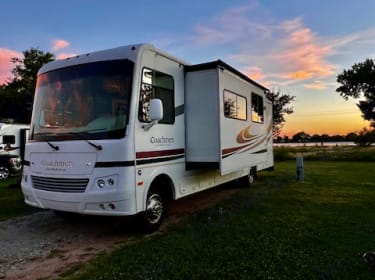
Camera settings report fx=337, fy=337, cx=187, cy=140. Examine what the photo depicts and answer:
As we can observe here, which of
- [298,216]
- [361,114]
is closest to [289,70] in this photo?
[298,216]

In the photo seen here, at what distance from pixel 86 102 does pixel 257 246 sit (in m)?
3.17

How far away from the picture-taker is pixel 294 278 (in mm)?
3555

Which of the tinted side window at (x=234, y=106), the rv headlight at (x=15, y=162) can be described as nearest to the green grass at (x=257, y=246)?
the tinted side window at (x=234, y=106)

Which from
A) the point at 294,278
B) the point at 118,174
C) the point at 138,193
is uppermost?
the point at 118,174

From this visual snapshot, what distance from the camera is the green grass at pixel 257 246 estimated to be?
12.2 feet

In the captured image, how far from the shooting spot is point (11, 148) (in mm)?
15281

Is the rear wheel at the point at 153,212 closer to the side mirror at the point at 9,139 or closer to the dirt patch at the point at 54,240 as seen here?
the dirt patch at the point at 54,240

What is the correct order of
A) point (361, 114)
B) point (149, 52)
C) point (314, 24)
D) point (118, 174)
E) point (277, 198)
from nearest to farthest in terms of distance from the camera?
point (118, 174) < point (149, 52) < point (277, 198) < point (314, 24) < point (361, 114)

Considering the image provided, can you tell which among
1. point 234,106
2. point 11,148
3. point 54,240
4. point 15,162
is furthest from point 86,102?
point 11,148

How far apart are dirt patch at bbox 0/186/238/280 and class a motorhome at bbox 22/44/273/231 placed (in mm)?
545

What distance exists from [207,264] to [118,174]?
5.51ft

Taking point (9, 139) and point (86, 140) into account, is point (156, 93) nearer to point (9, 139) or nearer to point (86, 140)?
point (86, 140)

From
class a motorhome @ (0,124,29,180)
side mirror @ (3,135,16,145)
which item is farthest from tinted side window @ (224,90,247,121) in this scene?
side mirror @ (3,135,16,145)

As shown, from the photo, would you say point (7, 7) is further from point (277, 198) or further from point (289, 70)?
point (289, 70)
